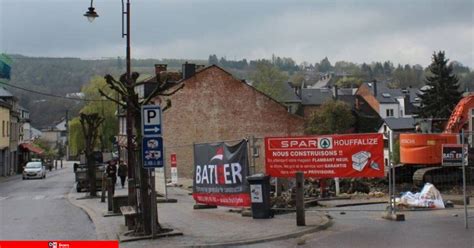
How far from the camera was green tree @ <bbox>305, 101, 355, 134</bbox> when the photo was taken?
72375 mm

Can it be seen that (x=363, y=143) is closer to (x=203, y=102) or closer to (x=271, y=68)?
(x=203, y=102)

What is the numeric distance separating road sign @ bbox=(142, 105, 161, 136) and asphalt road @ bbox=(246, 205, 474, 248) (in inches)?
132

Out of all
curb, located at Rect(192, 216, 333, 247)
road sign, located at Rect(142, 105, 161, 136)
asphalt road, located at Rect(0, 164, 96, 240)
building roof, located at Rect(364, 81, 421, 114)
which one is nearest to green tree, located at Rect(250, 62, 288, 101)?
building roof, located at Rect(364, 81, 421, 114)

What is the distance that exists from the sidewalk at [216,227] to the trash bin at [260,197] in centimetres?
23

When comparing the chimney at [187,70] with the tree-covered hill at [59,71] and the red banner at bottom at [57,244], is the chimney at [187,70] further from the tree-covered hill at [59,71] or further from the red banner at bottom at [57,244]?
the red banner at bottom at [57,244]

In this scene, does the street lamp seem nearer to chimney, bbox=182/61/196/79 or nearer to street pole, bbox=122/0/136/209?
street pole, bbox=122/0/136/209

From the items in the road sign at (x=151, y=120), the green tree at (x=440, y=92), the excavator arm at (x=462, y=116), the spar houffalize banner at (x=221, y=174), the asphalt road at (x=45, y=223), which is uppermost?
the green tree at (x=440, y=92)

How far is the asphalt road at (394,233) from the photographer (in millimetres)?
10633

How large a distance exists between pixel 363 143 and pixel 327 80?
6340 inches

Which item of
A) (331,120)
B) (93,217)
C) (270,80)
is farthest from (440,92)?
(93,217)

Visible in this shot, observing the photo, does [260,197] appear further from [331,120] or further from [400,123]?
[400,123]

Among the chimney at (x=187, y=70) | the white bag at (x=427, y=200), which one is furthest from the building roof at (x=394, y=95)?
the white bag at (x=427, y=200)

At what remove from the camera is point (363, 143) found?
46.5 ft

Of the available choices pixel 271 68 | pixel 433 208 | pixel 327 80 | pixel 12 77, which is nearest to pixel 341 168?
pixel 433 208
